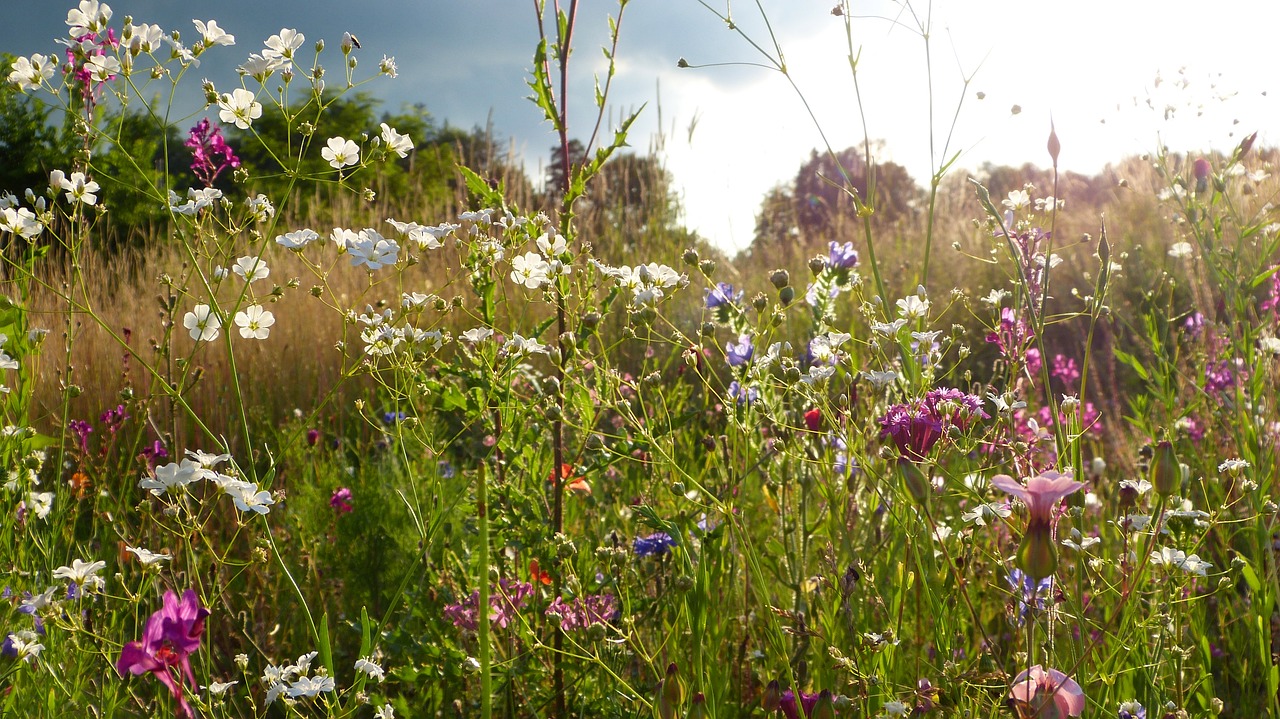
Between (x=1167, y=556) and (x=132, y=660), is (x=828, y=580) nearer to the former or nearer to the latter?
(x=1167, y=556)

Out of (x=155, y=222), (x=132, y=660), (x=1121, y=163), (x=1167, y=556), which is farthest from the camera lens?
(x=155, y=222)

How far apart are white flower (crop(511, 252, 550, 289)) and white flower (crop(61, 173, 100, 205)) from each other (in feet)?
2.56

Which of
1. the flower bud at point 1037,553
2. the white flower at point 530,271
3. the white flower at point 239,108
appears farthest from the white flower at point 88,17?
the flower bud at point 1037,553

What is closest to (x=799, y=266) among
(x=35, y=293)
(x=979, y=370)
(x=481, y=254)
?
(x=979, y=370)

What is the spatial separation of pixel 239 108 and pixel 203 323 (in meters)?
0.35

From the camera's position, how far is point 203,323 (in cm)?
139

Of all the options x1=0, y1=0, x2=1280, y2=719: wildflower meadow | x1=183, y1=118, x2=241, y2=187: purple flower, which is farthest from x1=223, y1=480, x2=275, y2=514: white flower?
x1=183, y1=118, x2=241, y2=187: purple flower

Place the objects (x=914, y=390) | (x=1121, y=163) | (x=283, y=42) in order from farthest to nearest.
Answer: (x=1121, y=163), (x=283, y=42), (x=914, y=390)

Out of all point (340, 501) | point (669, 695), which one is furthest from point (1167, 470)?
point (340, 501)

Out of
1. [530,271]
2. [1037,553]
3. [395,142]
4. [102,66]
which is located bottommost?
[1037,553]

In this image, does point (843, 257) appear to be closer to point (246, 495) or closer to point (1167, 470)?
point (1167, 470)

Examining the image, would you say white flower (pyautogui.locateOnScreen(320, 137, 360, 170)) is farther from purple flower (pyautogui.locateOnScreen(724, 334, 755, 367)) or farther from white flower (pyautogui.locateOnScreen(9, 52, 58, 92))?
purple flower (pyautogui.locateOnScreen(724, 334, 755, 367))

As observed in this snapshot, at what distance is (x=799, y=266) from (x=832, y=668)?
4931 mm

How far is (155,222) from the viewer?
927 cm
